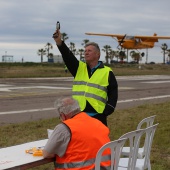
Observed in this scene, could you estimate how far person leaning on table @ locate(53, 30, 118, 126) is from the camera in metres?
5.73

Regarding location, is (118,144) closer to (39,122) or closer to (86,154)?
(86,154)

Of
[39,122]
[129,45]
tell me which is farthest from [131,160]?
[129,45]

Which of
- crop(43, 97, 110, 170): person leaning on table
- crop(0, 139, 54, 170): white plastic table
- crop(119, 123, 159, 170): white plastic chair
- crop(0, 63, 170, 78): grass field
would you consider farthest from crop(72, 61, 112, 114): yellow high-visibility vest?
crop(0, 63, 170, 78): grass field

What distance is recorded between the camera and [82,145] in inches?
165

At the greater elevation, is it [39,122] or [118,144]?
[118,144]

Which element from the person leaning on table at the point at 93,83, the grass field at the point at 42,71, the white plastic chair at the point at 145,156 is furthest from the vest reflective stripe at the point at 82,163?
the grass field at the point at 42,71

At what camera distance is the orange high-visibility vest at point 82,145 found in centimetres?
419

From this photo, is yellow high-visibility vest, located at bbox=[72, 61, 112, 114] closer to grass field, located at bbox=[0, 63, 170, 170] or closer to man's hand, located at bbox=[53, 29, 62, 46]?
man's hand, located at bbox=[53, 29, 62, 46]

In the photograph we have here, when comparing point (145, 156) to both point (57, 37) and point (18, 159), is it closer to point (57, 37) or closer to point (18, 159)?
point (18, 159)

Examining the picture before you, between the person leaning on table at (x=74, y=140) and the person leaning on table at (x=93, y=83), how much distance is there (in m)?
1.41

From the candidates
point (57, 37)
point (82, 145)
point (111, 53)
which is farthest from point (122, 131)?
point (111, 53)

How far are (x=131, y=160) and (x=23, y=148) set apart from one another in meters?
1.23

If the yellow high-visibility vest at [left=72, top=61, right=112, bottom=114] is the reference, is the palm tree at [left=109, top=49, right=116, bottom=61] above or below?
above

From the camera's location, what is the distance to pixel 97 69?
5820 mm
